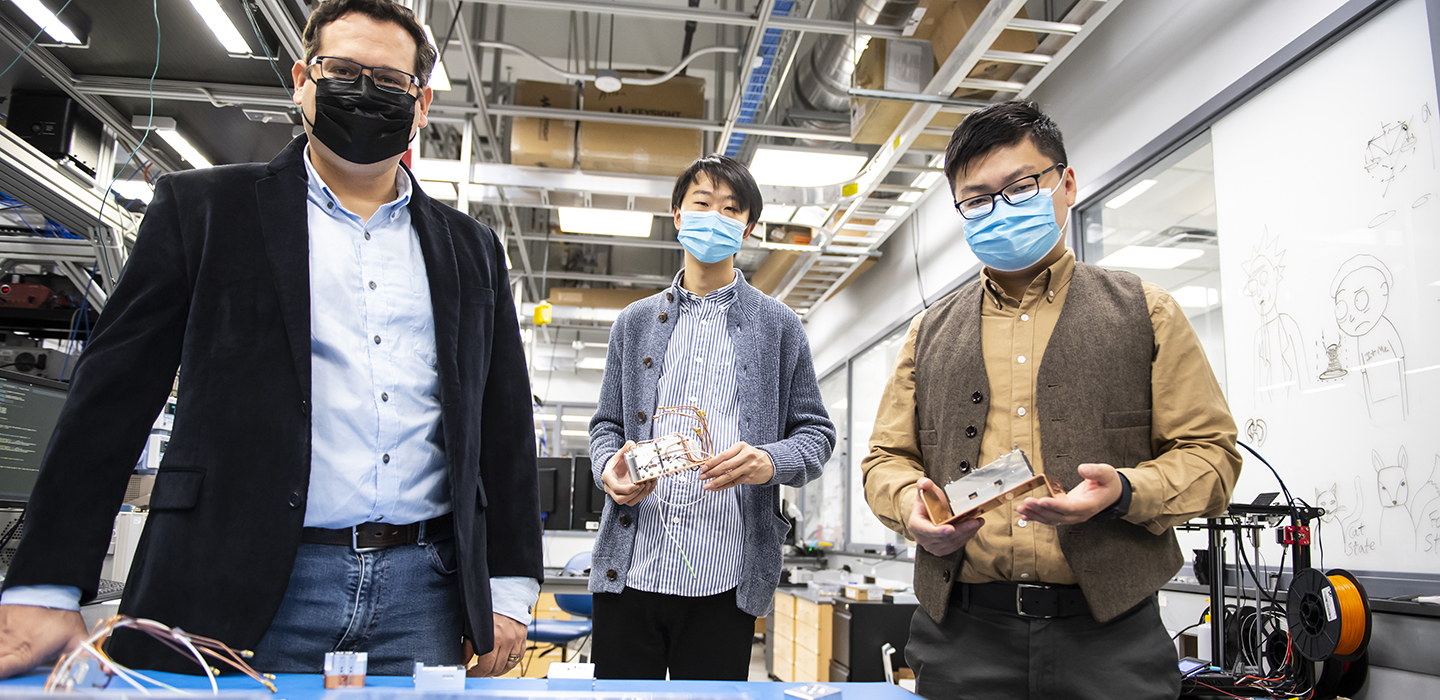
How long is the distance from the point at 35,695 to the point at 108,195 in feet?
10.9

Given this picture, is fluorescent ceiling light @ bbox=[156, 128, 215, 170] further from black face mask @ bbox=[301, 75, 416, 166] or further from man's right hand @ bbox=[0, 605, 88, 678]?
man's right hand @ bbox=[0, 605, 88, 678]

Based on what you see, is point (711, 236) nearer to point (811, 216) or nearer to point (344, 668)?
point (344, 668)

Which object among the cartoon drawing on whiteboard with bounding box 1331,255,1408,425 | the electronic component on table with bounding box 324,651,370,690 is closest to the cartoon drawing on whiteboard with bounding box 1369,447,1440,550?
the cartoon drawing on whiteboard with bounding box 1331,255,1408,425

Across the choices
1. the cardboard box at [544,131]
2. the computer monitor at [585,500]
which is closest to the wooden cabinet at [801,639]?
the computer monitor at [585,500]

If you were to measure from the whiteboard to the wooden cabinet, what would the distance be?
249cm

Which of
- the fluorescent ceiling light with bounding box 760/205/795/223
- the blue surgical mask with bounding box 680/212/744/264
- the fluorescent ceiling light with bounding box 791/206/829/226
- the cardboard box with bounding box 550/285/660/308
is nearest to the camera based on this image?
the blue surgical mask with bounding box 680/212/744/264

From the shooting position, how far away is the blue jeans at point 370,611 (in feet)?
3.58

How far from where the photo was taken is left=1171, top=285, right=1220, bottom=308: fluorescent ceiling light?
3.46m

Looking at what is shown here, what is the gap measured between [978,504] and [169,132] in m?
3.62

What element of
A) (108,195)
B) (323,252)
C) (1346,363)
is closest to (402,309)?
(323,252)

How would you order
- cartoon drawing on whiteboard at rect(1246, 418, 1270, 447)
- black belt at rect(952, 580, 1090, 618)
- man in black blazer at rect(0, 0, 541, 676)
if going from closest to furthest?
man in black blazer at rect(0, 0, 541, 676)
black belt at rect(952, 580, 1090, 618)
cartoon drawing on whiteboard at rect(1246, 418, 1270, 447)

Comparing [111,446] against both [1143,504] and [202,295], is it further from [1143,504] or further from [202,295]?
[1143,504]

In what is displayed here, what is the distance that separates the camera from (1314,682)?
7.29 feet

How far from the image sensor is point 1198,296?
3.57 metres
